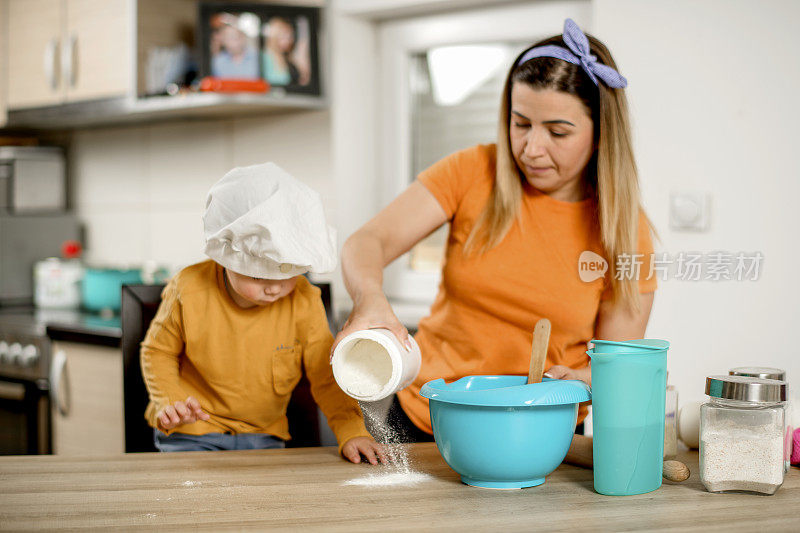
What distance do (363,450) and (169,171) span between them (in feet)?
7.21

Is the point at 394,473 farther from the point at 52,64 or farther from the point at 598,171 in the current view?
the point at 52,64

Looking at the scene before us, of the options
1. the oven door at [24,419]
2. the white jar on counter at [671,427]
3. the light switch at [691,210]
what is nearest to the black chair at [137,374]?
the white jar on counter at [671,427]

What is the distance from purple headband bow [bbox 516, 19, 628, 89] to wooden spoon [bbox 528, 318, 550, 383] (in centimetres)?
43

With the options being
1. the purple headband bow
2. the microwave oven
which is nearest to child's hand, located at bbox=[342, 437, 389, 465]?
the purple headband bow

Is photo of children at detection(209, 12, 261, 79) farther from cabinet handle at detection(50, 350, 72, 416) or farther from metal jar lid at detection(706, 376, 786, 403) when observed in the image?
metal jar lid at detection(706, 376, 786, 403)

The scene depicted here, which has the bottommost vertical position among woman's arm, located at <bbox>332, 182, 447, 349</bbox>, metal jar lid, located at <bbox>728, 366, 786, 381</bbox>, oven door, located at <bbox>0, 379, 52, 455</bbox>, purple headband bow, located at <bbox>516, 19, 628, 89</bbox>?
oven door, located at <bbox>0, 379, 52, 455</bbox>

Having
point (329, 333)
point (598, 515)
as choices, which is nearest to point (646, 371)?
point (598, 515)

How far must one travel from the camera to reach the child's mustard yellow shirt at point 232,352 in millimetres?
1390

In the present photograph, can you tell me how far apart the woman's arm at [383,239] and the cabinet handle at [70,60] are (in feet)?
6.49

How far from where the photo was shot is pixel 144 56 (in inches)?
108

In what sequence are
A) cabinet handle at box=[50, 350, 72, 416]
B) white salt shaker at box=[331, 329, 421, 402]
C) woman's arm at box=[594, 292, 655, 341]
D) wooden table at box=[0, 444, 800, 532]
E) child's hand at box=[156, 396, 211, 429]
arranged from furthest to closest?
cabinet handle at box=[50, 350, 72, 416]
woman's arm at box=[594, 292, 655, 341]
child's hand at box=[156, 396, 211, 429]
white salt shaker at box=[331, 329, 421, 402]
wooden table at box=[0, 444, 800, 532]

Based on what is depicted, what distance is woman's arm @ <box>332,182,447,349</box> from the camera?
129cm

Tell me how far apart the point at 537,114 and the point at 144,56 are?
1.85 meters

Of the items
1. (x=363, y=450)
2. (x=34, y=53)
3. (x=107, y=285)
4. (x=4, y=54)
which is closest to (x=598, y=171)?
(x=363, y=450)
